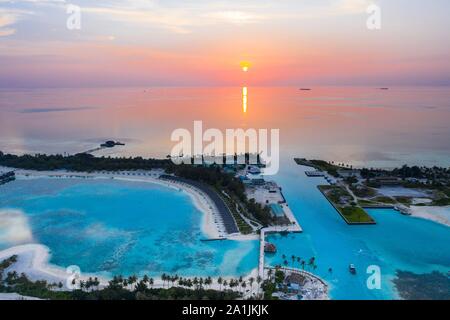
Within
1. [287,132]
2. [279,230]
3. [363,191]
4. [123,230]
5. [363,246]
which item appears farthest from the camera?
[287,132]

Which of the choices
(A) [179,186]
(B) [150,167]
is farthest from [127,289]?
(B) [150,167]

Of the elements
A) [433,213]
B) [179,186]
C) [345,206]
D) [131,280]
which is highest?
[179,186]

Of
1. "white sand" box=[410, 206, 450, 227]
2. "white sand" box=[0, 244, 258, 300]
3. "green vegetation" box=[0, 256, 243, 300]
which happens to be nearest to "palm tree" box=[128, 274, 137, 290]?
"green vegetation" box=[0, 256, 243, 300]

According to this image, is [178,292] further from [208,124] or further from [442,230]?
[208,124]

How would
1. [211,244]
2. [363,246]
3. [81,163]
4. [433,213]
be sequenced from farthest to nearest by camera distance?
1. [81,163]
2. [433,213]
3. [363,246]
4. [211,244]

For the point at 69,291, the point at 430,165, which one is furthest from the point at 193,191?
the point at 430,165

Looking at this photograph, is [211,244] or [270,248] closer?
[270,248]

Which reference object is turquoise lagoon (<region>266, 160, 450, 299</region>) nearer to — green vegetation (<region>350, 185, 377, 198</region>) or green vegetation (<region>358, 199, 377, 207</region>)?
green vegetation (<region>358, 199, 377, 207</region>)

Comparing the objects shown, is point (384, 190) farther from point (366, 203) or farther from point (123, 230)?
point (123, 230)
